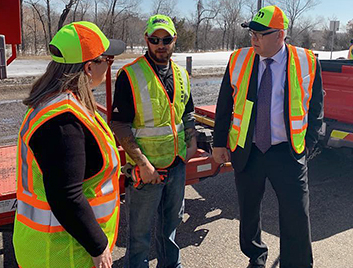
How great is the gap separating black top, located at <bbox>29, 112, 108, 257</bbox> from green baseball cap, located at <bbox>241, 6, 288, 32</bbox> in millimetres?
1644

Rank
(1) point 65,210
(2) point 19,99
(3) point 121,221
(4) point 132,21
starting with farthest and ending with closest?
(4) point 132,21 < (2) point 19,99 < (3) point 121,221 < (1) point 65,210

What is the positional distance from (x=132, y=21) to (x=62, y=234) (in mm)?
52260

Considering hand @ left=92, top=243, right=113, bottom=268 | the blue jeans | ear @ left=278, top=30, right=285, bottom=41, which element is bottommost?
the blue jeans

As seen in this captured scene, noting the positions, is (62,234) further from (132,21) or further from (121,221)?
(132,21)

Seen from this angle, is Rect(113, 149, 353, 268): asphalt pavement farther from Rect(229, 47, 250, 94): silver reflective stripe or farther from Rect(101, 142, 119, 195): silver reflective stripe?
Rect(101, 142, 119, 195): silver reflective stripe

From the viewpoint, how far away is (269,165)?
108 inches

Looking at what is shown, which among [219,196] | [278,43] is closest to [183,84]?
[278,43]

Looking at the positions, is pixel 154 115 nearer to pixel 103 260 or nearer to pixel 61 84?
pixel 61 84

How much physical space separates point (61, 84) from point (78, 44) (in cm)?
18

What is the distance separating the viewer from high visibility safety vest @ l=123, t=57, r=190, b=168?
248 centimetres

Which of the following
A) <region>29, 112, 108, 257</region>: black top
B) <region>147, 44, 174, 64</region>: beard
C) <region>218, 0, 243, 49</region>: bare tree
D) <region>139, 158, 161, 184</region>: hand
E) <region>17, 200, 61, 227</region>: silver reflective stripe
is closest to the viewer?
<region>29, 112, 108, 257</region>: black top

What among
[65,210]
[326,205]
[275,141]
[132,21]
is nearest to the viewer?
[65,210]

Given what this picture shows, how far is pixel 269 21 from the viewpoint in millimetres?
2611

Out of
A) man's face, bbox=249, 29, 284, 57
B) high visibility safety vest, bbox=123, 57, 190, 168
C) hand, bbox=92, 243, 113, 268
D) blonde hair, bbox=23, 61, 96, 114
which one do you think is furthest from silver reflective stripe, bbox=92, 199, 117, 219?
man's face, bbox=249, 29, 284, 57
